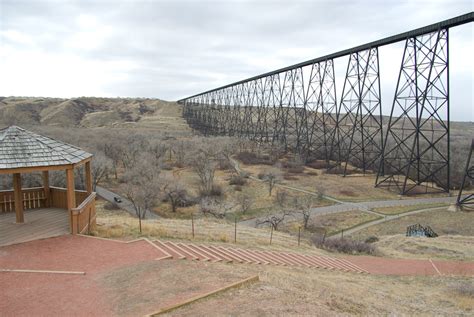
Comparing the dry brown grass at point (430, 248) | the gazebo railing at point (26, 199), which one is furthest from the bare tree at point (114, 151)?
the dry brown grass at point (430, 248)

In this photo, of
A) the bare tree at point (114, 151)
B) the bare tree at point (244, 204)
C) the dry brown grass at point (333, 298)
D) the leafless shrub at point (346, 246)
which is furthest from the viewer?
the bare tree at point (114, 151)

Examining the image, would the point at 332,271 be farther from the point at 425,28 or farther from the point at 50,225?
the point at 425,28

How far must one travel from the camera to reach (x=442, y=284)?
11930 mm

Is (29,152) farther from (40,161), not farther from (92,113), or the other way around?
(92,113)

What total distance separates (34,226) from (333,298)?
352 inches

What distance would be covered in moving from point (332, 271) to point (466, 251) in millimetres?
7968

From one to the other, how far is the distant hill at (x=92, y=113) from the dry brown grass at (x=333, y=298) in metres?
85.2

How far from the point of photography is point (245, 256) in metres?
11.4

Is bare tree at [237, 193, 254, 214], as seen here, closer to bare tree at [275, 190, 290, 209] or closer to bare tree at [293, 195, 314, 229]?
bare tree at [275, 190, 290, 209]

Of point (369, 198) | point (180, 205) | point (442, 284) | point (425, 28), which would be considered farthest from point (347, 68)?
point (442, 284)

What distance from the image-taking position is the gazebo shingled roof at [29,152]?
10.7 metres

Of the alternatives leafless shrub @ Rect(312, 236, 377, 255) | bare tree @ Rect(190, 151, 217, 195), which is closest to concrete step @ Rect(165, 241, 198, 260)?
leafless shrub @ Rect(312, 236, 377, 255)

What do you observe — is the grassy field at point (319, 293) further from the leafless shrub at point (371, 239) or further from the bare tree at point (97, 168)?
the bare tree at point (97, 168)

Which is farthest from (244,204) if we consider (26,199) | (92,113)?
(92,113)
